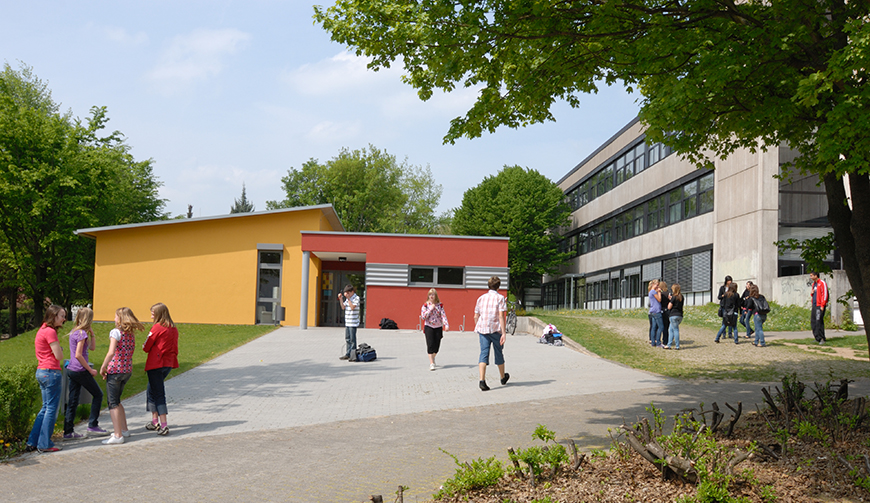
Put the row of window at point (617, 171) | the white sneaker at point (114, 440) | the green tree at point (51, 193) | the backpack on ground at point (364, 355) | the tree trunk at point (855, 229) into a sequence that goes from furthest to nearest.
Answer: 1. the row of window at point (617, 171)
2. the green tree at point (51, 193)
3. the backpack on ground at point (364, 355)
4. the white sneaker at point (114, 440)
5. the tree trunk at point (855, 229)

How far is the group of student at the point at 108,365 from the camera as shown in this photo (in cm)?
706

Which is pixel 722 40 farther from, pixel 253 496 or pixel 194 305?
pixel 194 305

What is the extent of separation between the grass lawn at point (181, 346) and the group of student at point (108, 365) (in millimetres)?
1082

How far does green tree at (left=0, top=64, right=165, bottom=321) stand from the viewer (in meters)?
29.7

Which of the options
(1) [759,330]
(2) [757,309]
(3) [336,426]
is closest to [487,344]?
(3) [336,426]

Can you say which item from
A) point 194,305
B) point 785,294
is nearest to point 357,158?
point 194,305

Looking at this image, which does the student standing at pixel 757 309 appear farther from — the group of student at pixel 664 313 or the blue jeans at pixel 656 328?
the blue jeans at pixel 656 328

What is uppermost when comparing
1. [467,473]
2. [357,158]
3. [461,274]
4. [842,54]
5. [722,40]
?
[357,158]

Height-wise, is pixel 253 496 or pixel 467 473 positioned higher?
pixel 467 473

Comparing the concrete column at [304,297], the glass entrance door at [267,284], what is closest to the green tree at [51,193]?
the glass entrance door at [267,284]

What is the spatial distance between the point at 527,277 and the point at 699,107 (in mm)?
43489

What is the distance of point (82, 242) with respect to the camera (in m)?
32.8

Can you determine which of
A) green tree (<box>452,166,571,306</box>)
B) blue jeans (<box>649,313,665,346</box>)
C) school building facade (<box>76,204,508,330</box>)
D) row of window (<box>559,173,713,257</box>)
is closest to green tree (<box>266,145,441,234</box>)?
green tree (<box>452,166,571,306</box>)

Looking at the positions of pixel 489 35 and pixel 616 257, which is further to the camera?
pixel 616 257
